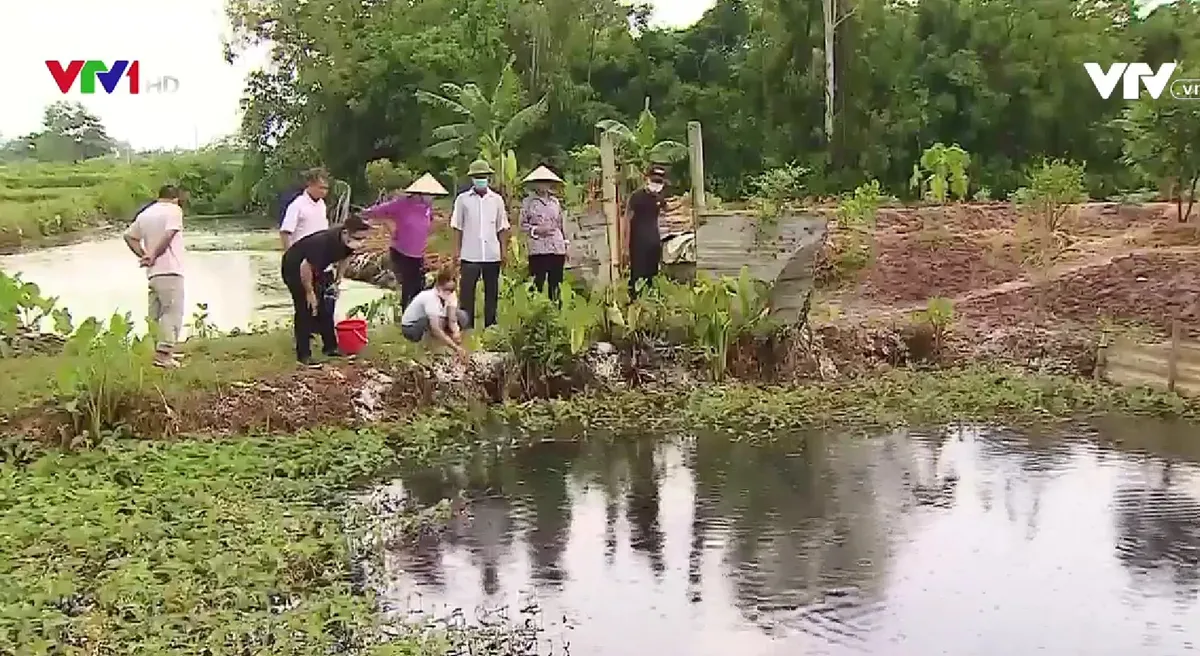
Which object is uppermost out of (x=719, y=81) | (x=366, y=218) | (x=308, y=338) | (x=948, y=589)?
(x=719, y=81)

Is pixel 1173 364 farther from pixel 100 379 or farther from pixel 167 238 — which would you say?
pixel 100 379

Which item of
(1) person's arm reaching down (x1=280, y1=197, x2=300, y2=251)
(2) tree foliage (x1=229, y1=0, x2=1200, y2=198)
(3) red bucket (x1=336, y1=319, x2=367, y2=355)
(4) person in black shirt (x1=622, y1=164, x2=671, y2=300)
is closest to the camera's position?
(1) person's arm reaching down (x1=280, y1=197, x2=300, y2=251)

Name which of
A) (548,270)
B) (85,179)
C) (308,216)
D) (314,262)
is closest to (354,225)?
(314,262)

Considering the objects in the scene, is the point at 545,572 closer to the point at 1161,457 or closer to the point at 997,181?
the point at 1161,457

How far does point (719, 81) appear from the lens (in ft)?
104

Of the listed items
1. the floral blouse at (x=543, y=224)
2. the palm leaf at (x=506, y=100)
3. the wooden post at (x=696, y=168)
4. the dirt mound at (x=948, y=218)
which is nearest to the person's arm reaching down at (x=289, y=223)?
the floral blouse at (x=543, y=224)

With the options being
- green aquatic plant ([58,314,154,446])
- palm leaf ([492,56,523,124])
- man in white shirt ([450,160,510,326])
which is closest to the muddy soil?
man in white shirt ([450,160,510,326])


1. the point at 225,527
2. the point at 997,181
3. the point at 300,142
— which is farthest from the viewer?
the point at 300,142

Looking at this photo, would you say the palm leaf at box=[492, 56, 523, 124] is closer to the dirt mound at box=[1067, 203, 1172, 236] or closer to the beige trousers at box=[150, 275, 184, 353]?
the dirt mound at box=[1067, 203, 1172, 236]

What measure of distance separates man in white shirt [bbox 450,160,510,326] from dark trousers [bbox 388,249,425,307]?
36cm

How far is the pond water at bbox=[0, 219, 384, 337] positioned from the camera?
15899 mm

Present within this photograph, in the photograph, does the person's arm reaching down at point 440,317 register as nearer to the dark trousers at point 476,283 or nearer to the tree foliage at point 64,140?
the dark trousers at point 476,283

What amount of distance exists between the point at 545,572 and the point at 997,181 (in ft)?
76.7

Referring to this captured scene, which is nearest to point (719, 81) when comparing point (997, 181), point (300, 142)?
point (997, 181)
